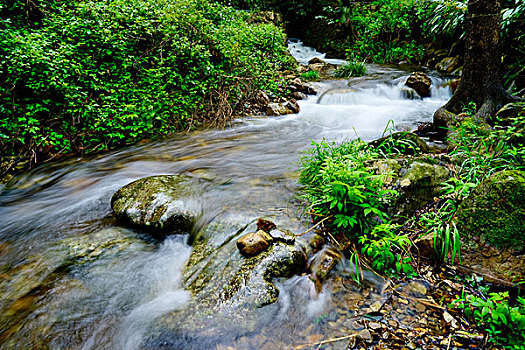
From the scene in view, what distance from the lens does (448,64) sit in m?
9.61

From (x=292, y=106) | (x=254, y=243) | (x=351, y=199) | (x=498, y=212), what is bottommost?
(x=254, y=243)

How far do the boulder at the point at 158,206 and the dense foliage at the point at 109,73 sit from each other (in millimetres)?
2666

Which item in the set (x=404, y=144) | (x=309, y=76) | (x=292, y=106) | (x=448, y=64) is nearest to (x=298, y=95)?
(x=292, y=106)

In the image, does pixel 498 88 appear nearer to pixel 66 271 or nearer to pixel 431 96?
pixel 431 96

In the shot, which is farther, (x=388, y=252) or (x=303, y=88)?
(x=303, y=88)

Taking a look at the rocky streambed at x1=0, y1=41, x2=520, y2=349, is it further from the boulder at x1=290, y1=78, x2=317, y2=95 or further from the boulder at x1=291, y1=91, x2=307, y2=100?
the boulder at x1=290, y1=78, x2=317, y2=95

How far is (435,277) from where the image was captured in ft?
7.26

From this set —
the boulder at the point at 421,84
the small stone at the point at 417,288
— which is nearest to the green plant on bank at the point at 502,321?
the small stone at the point at 417,288

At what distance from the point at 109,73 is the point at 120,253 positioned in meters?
4.46

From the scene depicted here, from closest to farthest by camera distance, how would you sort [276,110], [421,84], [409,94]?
[276,110] → [421,84] → [409,94]

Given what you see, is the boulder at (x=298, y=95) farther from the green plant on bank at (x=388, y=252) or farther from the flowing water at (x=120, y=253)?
the green plant on bank at (x=388, y=252)

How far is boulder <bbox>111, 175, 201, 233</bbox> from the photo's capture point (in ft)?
9.51

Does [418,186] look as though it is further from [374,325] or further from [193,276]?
[193,276]

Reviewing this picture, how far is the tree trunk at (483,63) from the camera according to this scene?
4480 mm
